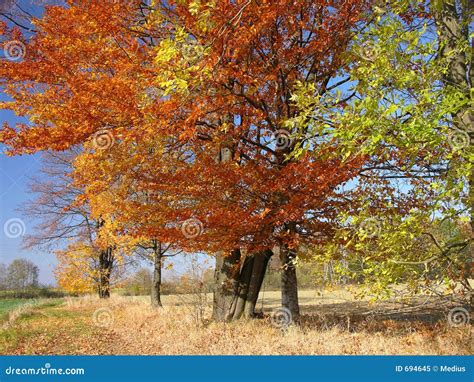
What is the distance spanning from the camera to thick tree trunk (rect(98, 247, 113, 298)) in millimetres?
25578

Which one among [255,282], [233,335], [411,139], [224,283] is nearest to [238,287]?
[224,283]

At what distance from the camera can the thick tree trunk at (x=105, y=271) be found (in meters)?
25.6

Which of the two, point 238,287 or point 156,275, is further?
point 156,275

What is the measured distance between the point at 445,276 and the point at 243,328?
265 inches

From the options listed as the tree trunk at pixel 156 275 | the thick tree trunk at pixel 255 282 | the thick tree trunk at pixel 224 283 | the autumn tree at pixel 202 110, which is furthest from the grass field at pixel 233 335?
the tree trunk at pixel 156 275

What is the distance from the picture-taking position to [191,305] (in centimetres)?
1453

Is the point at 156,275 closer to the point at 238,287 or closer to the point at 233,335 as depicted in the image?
the point at 238,287

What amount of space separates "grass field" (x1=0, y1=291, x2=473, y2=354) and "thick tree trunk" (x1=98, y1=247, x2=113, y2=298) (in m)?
8.10

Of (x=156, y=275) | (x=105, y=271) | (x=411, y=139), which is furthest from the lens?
(x=105, y=271)

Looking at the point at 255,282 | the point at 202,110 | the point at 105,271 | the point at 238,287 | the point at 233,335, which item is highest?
the point at 202,110

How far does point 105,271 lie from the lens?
998 inches

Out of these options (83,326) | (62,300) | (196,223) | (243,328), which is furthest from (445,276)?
(62,300)

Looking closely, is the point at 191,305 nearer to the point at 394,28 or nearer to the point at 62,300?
the point at 394,28

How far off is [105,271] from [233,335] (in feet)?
53.1
